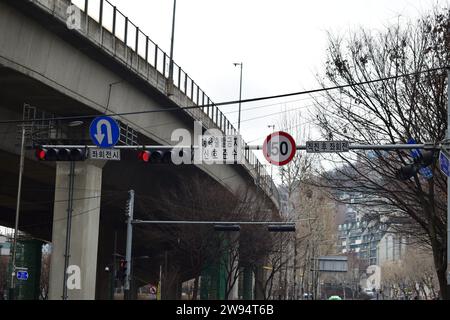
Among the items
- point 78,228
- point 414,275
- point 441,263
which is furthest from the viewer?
point 414,275

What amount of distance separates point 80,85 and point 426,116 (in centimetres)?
1233

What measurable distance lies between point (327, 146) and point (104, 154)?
6.32 meters

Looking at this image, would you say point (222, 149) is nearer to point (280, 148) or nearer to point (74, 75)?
point (280, 148)

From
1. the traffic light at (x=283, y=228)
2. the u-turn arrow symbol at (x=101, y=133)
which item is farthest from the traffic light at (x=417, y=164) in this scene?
the traffic light at (x=283, y=228)

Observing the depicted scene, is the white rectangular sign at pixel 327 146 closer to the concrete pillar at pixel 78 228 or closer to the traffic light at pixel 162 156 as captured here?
the traffic light at pixel 162 156

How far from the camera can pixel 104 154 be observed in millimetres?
19891

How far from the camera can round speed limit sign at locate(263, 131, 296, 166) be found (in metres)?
18.7

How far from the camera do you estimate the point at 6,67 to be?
2125 centimetres

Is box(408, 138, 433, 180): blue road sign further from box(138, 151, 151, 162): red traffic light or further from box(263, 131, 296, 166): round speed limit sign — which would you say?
box(138, 151, 151, 162): red traffic light

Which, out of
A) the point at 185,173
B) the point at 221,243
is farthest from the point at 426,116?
the point at 221,243

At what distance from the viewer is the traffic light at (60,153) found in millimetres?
20234

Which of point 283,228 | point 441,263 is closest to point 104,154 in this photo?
point 441,263
